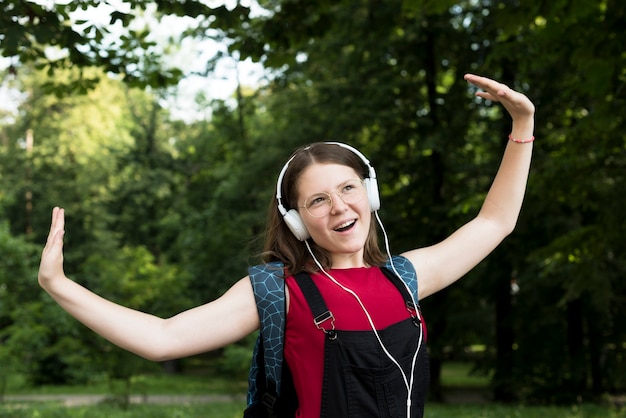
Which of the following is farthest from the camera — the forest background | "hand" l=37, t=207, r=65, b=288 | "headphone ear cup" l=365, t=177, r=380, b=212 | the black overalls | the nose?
the forest background

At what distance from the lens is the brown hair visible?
85.6 inches

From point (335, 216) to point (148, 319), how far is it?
22.1 inches

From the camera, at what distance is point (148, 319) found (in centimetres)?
190

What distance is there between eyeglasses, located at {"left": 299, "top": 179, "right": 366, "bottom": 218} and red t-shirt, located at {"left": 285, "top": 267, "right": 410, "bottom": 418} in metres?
0.17

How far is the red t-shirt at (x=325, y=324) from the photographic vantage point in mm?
1952

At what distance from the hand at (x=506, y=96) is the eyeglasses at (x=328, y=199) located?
447 mm

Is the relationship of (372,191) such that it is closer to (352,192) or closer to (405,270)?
(352,192)

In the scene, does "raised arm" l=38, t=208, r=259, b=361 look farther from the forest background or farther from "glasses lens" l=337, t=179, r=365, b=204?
the forest background

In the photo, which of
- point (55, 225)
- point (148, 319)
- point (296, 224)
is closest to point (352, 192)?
point (296, 224)

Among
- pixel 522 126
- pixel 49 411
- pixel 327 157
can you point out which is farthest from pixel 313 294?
pixel 49 411

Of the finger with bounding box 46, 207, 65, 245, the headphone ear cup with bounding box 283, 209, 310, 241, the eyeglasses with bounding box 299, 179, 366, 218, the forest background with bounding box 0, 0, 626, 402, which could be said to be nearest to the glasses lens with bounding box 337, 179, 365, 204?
the eyeglasses with bounding box 299, 179, 366, 218

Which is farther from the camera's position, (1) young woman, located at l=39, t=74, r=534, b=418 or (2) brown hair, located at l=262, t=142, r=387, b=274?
(2) brown hair, located at l=262, t=142, r=387, b=274

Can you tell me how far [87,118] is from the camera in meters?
29.6

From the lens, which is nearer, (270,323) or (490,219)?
(270,323)
